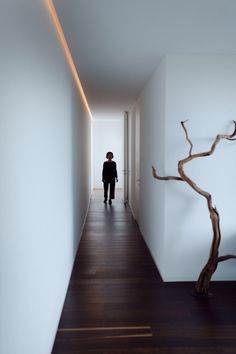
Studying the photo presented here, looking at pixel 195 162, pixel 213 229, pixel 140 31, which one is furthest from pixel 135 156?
pixel 140 31

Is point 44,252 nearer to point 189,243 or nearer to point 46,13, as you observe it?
point 46,13

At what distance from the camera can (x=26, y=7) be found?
5.30 feet

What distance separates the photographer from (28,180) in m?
1.60

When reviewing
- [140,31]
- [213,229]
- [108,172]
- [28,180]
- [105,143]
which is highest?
[140,31]

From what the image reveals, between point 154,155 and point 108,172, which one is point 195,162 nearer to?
point 154,155

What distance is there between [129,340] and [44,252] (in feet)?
3.41

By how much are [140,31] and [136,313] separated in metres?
2.53

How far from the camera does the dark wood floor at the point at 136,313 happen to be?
232 cm

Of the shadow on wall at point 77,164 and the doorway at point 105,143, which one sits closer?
the shadow on wall at point 77,164

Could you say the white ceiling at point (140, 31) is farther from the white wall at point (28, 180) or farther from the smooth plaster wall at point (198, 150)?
the white wall at point (28, 180)

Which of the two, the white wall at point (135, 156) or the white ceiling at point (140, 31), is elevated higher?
the white ceiling at point (140, 31)

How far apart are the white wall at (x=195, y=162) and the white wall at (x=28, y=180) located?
134cm

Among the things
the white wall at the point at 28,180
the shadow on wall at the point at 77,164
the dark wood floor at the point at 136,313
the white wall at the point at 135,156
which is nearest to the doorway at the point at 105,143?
the white wall at the point at 135,156

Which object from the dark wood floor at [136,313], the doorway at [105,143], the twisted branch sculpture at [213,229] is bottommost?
the dark wood floor at [136,313]
